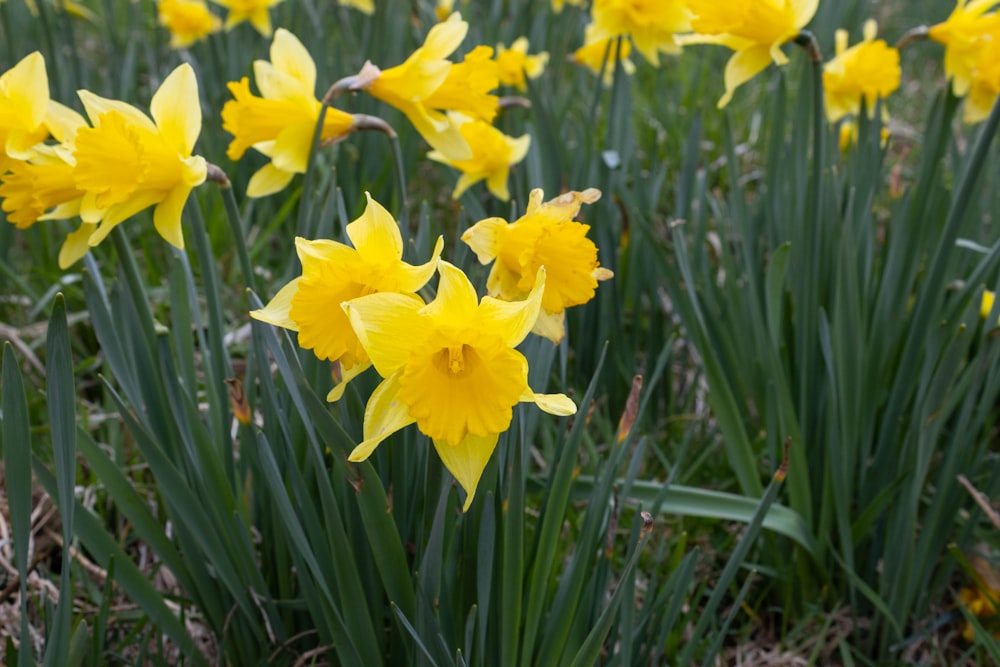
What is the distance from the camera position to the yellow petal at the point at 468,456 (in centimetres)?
83

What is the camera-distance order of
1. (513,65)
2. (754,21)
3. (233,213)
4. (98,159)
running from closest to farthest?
1. (98,159)
2. (233,213)
3. (754,21)
4. (513,65)

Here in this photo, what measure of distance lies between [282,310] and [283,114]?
0.43 meters

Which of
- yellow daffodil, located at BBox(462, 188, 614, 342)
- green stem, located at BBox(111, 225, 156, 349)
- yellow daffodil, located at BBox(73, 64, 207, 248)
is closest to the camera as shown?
yellow daffodil, located at BBox(462, 188, 614, 342)

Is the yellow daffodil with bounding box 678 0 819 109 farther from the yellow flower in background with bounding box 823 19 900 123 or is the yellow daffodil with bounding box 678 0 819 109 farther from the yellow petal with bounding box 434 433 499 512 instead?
the yellow petal with bounding box 434 433 499 512

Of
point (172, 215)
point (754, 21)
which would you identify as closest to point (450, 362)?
point (172, 215)

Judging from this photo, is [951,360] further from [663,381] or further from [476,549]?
[663,381]

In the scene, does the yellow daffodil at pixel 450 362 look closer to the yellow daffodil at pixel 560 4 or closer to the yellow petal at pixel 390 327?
the yellow petal at pixel 390 327

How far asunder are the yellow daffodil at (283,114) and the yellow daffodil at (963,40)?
112cm

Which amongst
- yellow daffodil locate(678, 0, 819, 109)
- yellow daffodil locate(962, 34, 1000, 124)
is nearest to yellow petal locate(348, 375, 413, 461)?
yellow daffodil locate(678, 0, 819, 109)

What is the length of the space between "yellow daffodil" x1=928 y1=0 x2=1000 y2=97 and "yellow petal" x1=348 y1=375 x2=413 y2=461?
1.29m

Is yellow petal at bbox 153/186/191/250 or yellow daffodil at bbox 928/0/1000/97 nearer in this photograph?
yellow petal at bbox 153/186/191/250

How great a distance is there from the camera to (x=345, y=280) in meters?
0.84

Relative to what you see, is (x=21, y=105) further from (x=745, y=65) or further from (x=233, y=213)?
(x=745, y=65)

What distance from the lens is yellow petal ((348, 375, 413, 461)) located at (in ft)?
2.64
